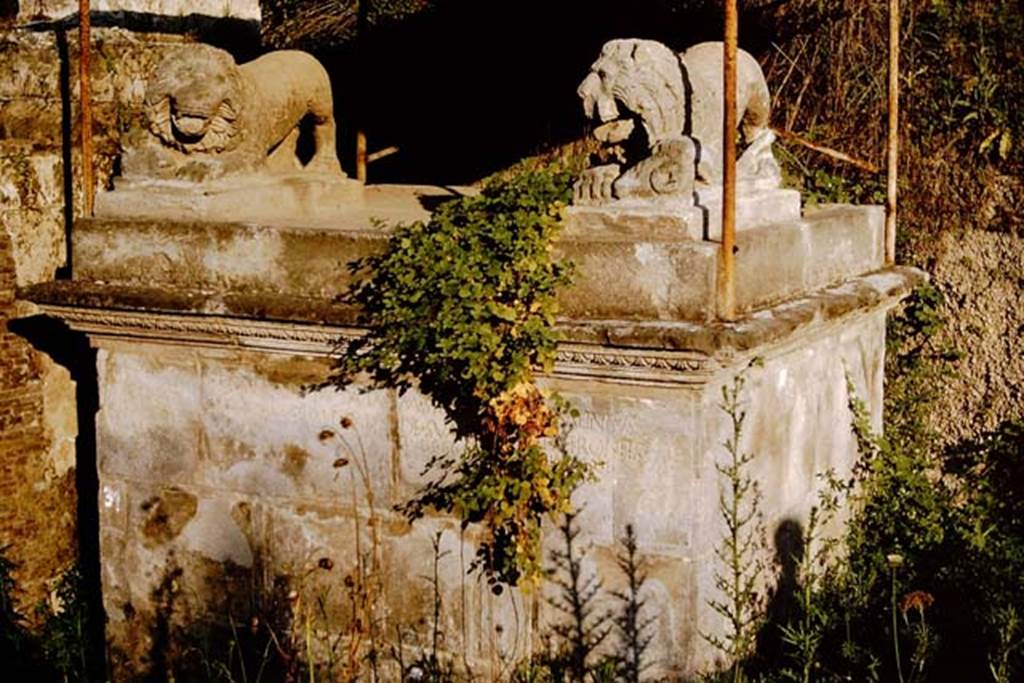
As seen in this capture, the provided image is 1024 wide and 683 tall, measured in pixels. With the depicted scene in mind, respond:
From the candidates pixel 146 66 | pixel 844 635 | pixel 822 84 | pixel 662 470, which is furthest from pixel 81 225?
pixel 822 84

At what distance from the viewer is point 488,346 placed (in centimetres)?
505

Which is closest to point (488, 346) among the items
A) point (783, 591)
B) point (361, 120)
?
point (783, 591)

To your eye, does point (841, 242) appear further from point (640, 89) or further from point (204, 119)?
point (204, 119)

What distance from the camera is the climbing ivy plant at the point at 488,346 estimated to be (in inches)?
200

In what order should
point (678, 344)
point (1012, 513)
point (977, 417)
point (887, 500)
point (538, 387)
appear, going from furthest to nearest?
1. point (977, 417)
2. point (1012, 513)
3. point (887, 500)
4. point (538, 387)
5. point (678, 344)

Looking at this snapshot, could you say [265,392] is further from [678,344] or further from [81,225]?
[678,344]

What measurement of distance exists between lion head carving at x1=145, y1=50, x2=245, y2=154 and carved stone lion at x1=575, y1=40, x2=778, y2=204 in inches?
64.1

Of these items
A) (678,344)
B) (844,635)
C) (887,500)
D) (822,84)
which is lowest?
(844,635)

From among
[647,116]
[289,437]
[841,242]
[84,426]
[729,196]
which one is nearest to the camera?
[729,196]

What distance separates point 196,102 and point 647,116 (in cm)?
197

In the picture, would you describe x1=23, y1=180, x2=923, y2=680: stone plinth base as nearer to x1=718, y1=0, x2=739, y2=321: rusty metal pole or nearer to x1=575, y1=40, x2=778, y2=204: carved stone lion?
x1=718, y1=0, x2=739, y2=321: rusty metal pole

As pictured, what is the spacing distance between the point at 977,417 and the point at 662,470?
340cm

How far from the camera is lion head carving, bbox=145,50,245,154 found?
19.6ft

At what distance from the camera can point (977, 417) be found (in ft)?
25.6
